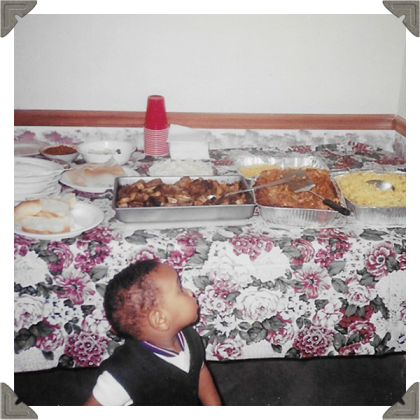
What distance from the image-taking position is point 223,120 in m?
2.23

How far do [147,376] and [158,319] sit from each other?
0.16 m

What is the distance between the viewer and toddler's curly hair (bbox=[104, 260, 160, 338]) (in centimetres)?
114

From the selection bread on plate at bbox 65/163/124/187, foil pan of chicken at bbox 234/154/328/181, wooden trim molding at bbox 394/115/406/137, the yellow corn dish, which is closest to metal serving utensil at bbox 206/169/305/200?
the yellow corn dish

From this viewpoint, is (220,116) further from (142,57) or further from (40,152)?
(40,152)

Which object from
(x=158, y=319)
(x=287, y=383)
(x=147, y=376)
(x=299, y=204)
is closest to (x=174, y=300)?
(x=158, y=319)

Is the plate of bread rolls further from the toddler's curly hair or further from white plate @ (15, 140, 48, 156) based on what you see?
white plate @ (15, 140, 48, 156)

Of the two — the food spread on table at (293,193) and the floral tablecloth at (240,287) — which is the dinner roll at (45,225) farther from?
the food spread on table at (293,193)

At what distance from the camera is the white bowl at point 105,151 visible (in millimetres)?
1804

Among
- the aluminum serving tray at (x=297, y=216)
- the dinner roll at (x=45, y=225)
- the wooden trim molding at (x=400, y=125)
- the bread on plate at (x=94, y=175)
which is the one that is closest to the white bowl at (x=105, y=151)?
the bread on plate at (x=94, y=175)

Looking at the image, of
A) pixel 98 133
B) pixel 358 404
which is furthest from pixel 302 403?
pixel 98 133

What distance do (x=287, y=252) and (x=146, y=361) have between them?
476 mm

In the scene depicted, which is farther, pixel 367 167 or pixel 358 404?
pixel 367 167

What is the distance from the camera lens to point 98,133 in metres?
2.21

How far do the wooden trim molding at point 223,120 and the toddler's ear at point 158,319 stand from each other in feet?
4.10
